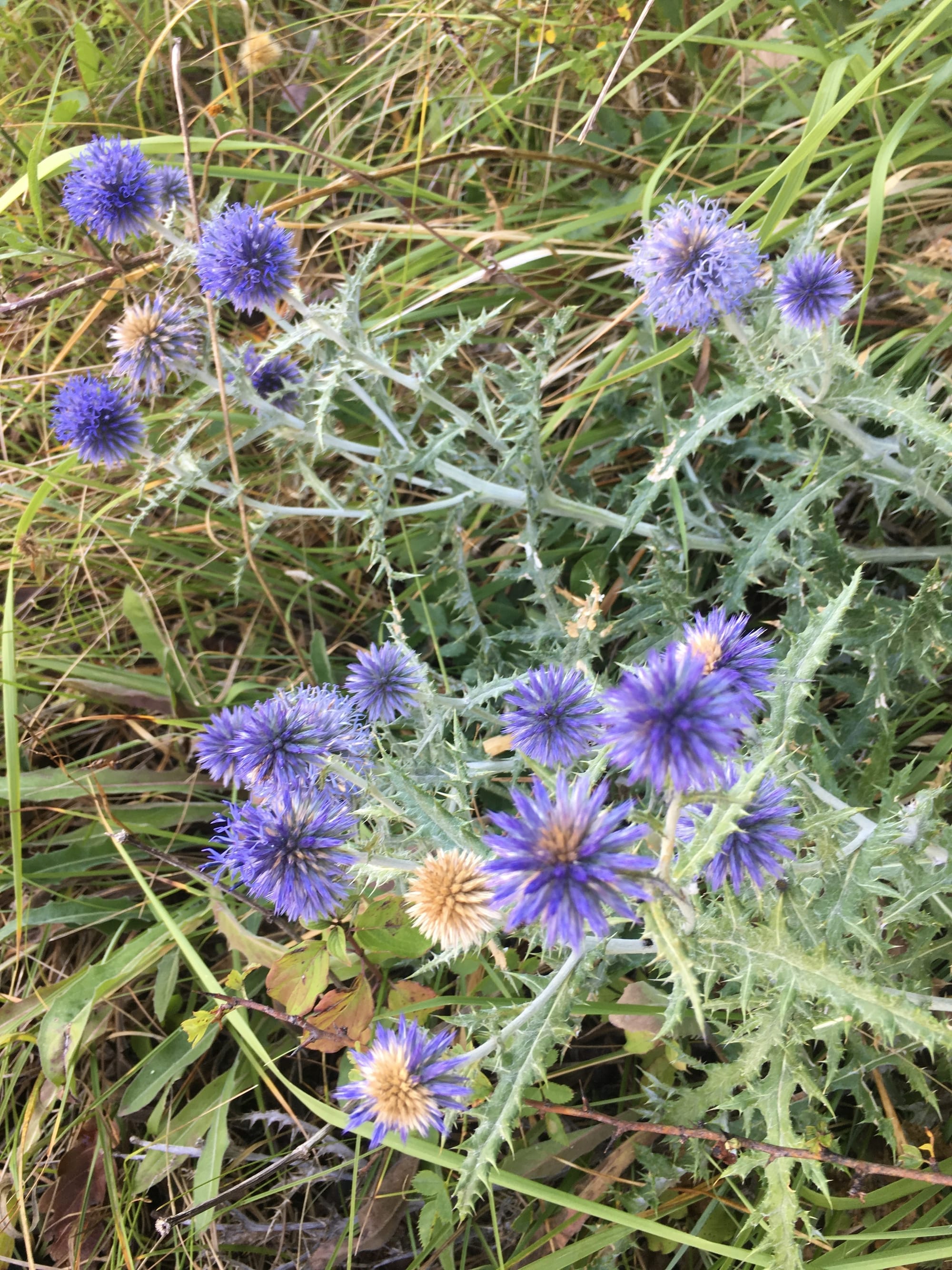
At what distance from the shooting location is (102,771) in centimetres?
292

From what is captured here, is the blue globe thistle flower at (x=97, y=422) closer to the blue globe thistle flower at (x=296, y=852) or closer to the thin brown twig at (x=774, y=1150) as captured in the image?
the blue globe thistle flower at (x=296, y=852)

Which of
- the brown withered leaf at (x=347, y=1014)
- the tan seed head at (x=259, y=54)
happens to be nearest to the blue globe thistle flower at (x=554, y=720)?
the brown withered leaf at (x=347, y=1014)

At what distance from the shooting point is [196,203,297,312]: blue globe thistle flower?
254cm

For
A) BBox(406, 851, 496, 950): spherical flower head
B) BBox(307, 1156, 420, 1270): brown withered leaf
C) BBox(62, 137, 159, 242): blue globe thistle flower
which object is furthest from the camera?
BBox(62, 137, 159, 242): blue globe thistle flower

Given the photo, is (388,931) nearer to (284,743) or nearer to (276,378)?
(284,743)

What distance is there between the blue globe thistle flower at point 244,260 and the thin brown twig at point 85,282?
37 cm

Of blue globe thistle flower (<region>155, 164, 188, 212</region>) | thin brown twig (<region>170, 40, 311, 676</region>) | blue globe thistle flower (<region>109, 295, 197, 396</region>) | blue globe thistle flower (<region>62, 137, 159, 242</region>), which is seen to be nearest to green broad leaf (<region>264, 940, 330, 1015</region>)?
thin brown twig (<region>170, 40, 311, 676</region>)

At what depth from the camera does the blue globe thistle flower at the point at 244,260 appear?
254cm

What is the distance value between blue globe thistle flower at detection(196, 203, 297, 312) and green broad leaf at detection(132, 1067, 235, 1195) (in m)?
2.14

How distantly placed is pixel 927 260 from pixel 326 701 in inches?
91.0

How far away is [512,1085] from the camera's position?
1543 mm

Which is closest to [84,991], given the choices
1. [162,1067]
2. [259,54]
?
[162,1067]

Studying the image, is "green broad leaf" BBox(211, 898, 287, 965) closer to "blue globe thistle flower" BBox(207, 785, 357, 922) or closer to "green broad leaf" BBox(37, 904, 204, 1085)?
"green broad leaf" BBox(37, 904, 204, 1085)

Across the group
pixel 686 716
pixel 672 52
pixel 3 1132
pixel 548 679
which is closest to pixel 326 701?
pixel 548 679
